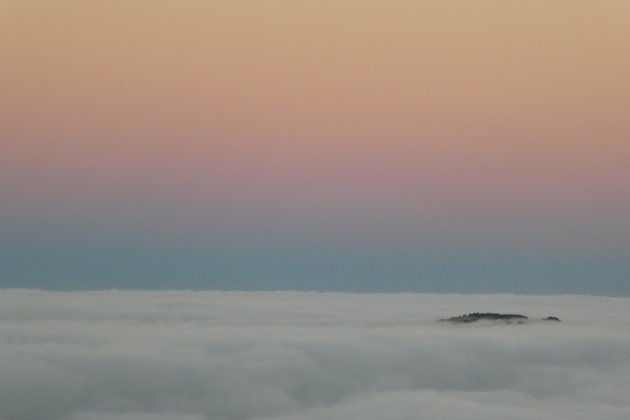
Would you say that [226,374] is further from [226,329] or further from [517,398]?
[517,398]

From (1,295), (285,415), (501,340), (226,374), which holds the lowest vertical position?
(285,415)

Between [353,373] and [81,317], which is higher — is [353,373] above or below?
below

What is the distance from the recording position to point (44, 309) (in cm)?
5503

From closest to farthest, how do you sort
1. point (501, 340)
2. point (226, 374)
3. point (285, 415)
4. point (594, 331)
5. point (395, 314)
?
point (285, 415) → point (226, 374) → point (501, 340) → point (594, 331) → point (395, 314)

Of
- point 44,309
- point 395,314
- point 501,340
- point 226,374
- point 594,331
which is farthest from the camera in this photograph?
point 395,314

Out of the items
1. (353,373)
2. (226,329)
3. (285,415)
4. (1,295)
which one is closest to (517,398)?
(353,373)

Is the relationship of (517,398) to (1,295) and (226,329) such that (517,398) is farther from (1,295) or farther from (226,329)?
(1,295)

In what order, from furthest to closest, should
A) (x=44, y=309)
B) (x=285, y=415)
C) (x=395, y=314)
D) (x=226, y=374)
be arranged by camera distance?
(x=395, y=314)
(x=44, y=309)
(x=226, y=374)
(x=285, y=415)

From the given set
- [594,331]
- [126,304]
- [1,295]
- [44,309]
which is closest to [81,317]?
[44,309]

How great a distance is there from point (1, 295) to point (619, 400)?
4113cm

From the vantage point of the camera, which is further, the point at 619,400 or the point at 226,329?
the point at 226,329

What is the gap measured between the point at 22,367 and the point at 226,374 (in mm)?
7854

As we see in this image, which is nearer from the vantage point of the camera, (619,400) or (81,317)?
(619,400)

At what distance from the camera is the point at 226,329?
46.6 metres
